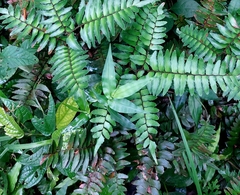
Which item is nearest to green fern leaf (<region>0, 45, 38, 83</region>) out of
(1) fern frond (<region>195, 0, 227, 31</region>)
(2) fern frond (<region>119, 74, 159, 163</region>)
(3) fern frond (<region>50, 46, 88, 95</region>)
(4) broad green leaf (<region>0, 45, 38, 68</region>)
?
(4) broad green leaf (<region>0, 45, 38, 68</region>)

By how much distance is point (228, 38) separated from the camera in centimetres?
145

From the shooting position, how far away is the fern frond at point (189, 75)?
50.4 inches

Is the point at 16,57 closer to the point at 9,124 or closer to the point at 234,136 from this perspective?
the point at 9,124

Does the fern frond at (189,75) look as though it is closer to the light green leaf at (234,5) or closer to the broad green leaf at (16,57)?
the light green leaf at (234,5)

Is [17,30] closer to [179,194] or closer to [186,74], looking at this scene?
[186,74]

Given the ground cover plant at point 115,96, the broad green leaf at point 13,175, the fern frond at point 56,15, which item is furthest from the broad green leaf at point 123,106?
the broad green leaf at point 13,175

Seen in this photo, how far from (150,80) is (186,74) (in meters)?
0.17

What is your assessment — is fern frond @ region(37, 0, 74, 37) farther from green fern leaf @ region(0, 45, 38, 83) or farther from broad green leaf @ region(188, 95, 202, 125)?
broad green leaf @ region(188, 95, 202, 125)

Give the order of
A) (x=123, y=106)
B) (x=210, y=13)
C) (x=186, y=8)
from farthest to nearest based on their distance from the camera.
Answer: (x=186, y=8) < (x=210, y=13) < (x=123, y=106)

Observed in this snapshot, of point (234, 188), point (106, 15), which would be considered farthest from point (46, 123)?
point (234, 188)

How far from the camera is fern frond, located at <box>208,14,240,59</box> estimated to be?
1.43 m

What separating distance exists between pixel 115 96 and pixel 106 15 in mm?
343

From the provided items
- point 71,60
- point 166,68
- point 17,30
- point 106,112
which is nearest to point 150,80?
point 166,68

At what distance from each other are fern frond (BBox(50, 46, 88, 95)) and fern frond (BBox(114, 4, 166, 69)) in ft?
0.67
